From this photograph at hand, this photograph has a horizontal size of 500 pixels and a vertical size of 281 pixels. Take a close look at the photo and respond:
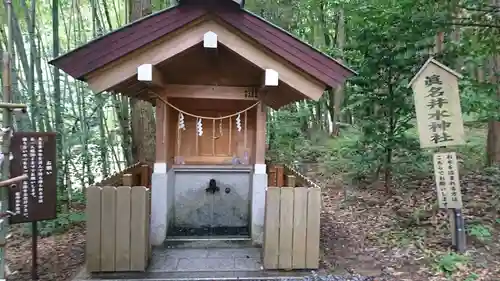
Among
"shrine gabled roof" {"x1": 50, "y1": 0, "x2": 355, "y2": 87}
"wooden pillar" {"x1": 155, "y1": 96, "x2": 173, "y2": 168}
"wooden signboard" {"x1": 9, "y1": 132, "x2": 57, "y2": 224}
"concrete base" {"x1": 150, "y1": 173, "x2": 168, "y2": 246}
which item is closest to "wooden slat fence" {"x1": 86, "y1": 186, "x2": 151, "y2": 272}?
"wooden signboard" {"x1": 9, "y1": 132, "x2": 57, "y2": 224}

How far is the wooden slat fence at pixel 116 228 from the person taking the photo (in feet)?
13.4

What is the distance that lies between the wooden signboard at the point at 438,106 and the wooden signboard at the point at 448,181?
228mm

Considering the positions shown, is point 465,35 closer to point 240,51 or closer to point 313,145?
point 240,51

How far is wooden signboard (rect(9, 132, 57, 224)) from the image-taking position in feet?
12.8

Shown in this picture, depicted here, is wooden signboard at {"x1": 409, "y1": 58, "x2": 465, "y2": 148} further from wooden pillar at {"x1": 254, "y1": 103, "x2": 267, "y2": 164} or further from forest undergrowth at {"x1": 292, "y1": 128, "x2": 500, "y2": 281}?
wooden pillar at {"x1": 254, "y1": 103, "x2": 267, "y2": 164}

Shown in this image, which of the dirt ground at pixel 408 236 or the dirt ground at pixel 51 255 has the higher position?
the dirt ground at pixel 408 236

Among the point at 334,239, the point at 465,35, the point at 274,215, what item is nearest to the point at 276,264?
the point at 274,215

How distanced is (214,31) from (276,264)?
290 centimetres

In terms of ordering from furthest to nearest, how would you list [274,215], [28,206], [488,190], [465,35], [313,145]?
1. [313,145]
2. [488,190]
3. [465,35]
4. [274,215]
5. [28,206]

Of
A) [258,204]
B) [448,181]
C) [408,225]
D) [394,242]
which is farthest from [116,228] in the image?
[408,225]

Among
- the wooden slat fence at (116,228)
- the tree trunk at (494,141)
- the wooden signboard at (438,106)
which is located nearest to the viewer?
the wooden slat fence at (116,228)

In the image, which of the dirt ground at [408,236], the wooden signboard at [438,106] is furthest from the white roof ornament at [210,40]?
the dirt ground at [408,236]

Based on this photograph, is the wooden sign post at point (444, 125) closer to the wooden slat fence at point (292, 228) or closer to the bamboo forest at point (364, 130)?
the bamboo forest at point (364, 130)

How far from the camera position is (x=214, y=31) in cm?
432
